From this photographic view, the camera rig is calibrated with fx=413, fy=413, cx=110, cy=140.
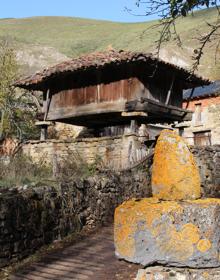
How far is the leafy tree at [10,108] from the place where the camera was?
18531mm

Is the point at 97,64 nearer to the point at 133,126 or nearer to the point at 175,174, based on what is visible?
the point at 133,126

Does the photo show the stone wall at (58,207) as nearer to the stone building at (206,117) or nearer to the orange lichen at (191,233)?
the orange lichen at (191,233)

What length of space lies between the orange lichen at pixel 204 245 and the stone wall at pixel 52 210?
169 inches

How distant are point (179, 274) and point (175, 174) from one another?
46 centimetres

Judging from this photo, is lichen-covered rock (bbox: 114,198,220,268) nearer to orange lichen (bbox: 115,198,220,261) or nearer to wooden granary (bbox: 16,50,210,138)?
orange lichen (bbox: 115,198,220,261)

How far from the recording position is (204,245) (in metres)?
1.90

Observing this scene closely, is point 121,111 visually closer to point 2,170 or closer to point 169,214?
point 2,170

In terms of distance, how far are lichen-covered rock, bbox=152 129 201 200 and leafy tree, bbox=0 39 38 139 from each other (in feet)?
53.4

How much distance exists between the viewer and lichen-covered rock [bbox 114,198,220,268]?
1.89 meters

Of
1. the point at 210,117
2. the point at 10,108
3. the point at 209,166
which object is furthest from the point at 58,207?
the point at 210,117

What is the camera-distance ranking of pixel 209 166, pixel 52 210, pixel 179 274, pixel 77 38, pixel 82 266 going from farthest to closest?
pixel 77 38, pixel 209 166, pixel 52 210, pixel 82 266, pixel 179 274

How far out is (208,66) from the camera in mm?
44188

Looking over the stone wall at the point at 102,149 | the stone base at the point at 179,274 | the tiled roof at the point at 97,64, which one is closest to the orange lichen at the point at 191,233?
the stone base at the point at 179,274

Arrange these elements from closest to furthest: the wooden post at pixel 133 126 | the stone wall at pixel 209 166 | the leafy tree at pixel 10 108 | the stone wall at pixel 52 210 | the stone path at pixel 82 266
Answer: the stone path at pixel 82 266
the stone wall at pixel 52 210
the stone wall at pixel 209 166
the wooden post at pixel 133 126
the leafy tree at pixel 10 108
